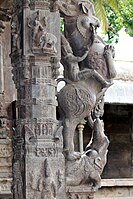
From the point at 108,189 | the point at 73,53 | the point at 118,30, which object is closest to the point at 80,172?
the point at 73,53

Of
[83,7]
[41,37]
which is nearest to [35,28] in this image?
[41,37]

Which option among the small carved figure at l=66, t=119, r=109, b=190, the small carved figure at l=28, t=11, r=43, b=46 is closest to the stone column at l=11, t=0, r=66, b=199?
the small carved figure at l=28, t=11, r=43, b=46

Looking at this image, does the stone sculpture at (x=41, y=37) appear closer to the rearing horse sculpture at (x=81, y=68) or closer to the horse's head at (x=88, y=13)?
the rearing horse sculpture at (x=81, y=68)

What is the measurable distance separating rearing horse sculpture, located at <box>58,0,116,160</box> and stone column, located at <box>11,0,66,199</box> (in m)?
0.28

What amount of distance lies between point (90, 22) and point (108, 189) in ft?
21.0

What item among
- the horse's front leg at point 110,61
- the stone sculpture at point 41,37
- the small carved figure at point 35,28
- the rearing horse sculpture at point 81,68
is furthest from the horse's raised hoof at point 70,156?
the small carved figure at point 35,28

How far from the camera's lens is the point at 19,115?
680cm

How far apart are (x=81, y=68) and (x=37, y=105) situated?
2.82 feet

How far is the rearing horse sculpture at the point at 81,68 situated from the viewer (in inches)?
273

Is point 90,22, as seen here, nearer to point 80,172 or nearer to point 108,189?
point 80,172

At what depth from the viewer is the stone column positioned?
6.48 meters

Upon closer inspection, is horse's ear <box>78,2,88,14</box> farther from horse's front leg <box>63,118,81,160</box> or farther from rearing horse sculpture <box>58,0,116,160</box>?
horse's front leg <box>63,118,81,160</box>

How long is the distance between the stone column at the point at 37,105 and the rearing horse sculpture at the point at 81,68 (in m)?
0.28

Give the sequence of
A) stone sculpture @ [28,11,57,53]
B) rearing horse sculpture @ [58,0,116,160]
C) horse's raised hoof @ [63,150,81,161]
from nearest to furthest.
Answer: stone sculpture @ [28,11,57,53] < horse's raised hoof @ [63,150,81,161] < rearing horse sculpture @ [58,0,116,160]
